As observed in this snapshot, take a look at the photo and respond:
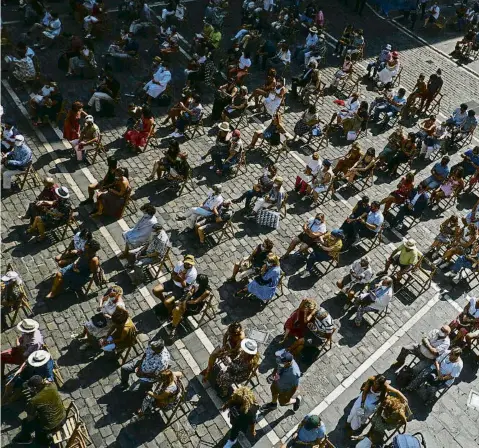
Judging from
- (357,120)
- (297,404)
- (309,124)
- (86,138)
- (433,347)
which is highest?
(357,120)

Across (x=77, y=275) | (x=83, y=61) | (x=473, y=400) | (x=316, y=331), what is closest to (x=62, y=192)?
(x=77, y=275)

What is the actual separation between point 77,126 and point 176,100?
191 inches

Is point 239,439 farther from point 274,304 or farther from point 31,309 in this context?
point 31,309

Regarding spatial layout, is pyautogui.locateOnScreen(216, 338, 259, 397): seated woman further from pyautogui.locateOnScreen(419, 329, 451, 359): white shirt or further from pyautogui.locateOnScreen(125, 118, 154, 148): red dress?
pyautogui.locateOnScreen(125, 118, 154, 148): red dress

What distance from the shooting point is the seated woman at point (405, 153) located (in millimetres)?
18092

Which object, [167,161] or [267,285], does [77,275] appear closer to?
[267,285]

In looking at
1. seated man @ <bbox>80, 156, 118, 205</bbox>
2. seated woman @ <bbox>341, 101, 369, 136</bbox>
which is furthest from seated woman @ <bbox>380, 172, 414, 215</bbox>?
seated man @ <bbox>80, 156, 118, 205</bbox>

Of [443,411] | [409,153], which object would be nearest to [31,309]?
[443,411]

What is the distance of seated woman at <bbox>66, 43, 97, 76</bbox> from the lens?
1934 centimetres

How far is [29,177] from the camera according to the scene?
15.2 m

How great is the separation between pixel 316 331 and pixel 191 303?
285 cm

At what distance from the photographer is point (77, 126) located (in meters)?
16.2

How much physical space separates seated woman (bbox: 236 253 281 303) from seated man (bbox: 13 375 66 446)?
519 centimetres

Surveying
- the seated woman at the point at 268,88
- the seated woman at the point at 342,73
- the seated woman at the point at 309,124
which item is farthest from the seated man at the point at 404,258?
the seated woman at the point at 342,73
